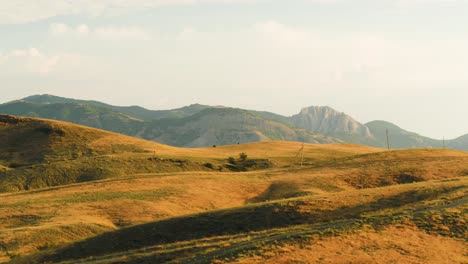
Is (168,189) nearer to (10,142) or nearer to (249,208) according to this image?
(249,208)

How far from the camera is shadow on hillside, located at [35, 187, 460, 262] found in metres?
52.2

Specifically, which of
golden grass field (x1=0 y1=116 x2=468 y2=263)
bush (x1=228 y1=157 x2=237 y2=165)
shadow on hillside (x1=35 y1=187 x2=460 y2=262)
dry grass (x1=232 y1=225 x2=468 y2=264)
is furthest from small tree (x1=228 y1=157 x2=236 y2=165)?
dry grass (x1=232 y1=225 x2=468 y2=264)

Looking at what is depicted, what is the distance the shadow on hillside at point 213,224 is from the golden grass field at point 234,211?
0.37ft

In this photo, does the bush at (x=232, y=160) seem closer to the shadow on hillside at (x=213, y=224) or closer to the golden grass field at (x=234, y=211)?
the golden grass field at (x=234, y=211)

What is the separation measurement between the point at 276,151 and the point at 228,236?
110 metres

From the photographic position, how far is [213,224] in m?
55.8

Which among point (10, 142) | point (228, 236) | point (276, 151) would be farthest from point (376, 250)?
point (10, 142)

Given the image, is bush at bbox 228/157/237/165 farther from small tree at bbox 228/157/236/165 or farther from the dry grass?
the dry grass

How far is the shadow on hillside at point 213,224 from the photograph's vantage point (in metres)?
52.2

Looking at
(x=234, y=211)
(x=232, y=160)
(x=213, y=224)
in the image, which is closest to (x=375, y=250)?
(x=213, y=224)

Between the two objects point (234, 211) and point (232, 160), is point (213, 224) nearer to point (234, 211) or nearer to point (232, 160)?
point (234, 211)

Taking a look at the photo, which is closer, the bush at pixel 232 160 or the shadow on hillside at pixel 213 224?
the shadow on hillside at pixel 213 224

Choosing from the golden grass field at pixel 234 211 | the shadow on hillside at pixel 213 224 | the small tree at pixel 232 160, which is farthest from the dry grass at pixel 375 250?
the small tree at pixel 232 160

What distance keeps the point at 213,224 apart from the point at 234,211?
3.70 meters
